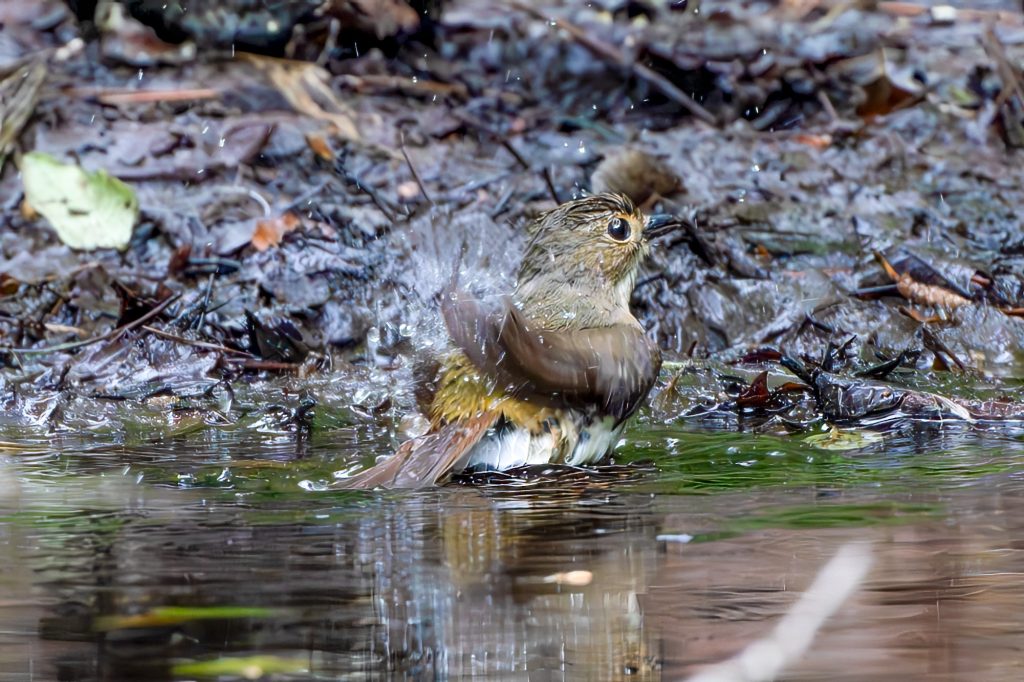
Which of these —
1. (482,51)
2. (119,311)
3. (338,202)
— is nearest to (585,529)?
(119,311)

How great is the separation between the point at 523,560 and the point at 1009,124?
21.2 ft

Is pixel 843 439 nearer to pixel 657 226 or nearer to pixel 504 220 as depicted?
pixel 657 226

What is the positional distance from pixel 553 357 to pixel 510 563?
5.02 feet

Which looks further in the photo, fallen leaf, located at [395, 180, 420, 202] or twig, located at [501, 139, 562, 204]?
fallen leaf, located at [395, 180, 420, 202]

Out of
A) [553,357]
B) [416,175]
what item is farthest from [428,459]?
[416,175]

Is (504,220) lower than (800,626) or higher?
higher

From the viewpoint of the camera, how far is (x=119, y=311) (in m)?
6.90

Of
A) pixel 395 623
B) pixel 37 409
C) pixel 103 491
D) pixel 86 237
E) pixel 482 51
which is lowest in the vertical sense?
pixel 395 623

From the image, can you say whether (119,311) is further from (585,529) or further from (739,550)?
(739,550)

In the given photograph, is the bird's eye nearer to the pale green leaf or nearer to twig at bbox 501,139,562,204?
the pale green leaf

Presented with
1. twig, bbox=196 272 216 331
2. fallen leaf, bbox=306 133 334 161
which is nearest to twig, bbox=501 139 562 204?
fallen leaf, bbox=306 133 334 161

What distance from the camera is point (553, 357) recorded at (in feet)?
16.6

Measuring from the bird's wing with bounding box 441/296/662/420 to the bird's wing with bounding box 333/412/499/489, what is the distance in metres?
0.20

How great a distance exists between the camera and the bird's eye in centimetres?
615
